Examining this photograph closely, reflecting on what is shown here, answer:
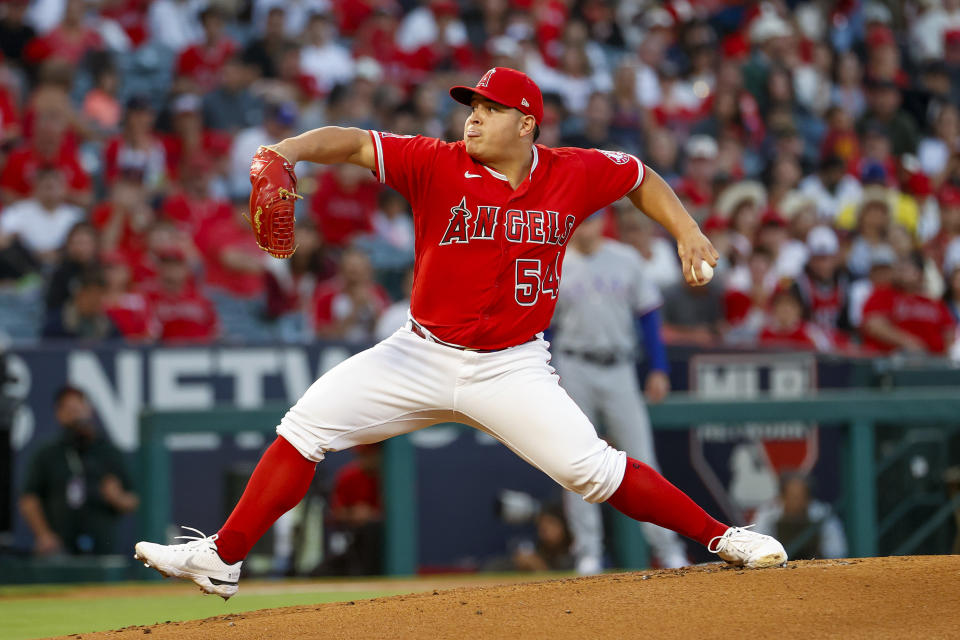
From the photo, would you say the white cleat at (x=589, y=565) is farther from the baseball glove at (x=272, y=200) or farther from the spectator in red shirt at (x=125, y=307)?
the baseball glove at (x=272, y=200)

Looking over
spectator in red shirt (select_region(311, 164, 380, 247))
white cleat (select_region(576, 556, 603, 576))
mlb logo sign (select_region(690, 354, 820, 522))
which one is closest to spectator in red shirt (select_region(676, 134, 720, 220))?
spectator in red shirt (select_region(311, 164, 380, 247))

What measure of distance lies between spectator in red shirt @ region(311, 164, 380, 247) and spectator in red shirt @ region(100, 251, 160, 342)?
2.14 m

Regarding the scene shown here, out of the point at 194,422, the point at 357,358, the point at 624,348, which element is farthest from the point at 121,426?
the point at 357,358

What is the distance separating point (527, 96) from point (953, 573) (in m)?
2.10

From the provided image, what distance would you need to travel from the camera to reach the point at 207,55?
11797mm

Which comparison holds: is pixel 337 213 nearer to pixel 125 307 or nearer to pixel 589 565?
pixel 125 307

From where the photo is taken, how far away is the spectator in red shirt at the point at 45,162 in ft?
32.2

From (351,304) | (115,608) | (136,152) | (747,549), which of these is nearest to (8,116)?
(136,152)

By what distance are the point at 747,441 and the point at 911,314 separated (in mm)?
2578

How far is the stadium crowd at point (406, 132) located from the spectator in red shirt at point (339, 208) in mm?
17

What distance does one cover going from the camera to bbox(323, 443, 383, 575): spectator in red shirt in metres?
→ 7.56

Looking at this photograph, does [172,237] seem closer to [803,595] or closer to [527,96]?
[527,96]

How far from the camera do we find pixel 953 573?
15.1ft

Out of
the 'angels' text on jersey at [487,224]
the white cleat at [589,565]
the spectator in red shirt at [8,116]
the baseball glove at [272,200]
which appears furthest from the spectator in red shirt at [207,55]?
the baseball glove at [272,200]
